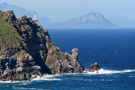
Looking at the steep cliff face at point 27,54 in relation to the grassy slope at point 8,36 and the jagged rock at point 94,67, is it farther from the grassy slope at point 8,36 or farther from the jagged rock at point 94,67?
the jagged rock at point 94,67

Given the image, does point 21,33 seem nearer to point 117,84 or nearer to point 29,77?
Answer: point 29,77

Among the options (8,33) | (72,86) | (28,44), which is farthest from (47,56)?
(72,86)

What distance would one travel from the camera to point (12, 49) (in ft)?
565

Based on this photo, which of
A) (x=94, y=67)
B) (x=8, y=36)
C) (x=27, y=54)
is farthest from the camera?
(x=94, y=67)

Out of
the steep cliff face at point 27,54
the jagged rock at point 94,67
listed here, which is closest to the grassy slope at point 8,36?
the steep cliff face at point 27,54

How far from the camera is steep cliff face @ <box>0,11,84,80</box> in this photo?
16450cm

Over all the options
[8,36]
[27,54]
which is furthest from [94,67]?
[8,36]

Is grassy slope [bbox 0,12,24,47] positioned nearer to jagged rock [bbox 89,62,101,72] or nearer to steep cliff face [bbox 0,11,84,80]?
steep cliff face [bbox 0,11,84,80]

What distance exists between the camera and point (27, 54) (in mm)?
172000

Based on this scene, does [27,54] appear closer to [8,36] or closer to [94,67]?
[8,36]

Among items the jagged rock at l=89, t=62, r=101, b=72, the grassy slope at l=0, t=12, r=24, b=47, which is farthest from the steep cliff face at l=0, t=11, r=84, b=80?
the jagged rock at l=89, t=62, r=101, b=72

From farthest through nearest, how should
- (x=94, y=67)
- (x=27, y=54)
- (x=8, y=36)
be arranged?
1. (x=94, y=67)
2. (x=8, y=36)
3. (x=27, y=54)

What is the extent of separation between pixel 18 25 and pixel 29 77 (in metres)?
34.9

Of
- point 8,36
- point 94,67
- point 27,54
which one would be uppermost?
point 8,36
